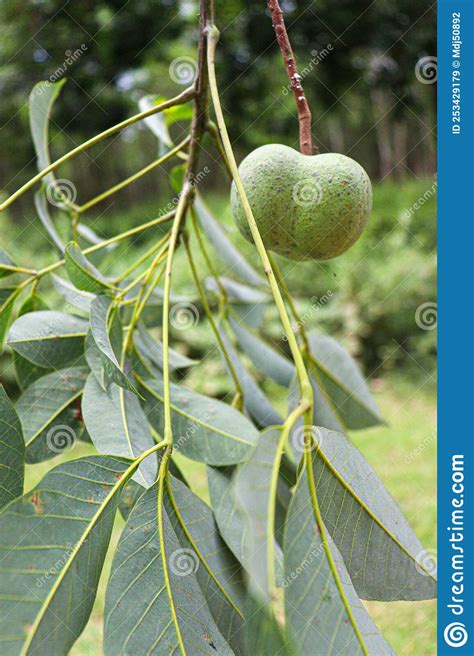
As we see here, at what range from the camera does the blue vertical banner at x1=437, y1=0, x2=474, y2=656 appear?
0.62 meters

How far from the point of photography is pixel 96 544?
45cm

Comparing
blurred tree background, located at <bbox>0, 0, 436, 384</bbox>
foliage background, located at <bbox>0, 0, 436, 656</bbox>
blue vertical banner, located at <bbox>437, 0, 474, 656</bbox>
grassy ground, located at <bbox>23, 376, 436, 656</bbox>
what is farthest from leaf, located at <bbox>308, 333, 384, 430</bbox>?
blurred tree background, located at <bbox>0, 0, 436, 384</bbox>

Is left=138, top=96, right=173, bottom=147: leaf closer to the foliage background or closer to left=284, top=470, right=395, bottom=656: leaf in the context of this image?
left=284, top=470, right=395, bottom=656: leaf

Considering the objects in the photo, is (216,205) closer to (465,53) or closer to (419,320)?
(419,320)

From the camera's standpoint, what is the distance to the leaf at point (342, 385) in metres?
0.80

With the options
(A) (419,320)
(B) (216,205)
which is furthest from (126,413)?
(B) (216,205)

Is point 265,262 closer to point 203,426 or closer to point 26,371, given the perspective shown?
point 203,426

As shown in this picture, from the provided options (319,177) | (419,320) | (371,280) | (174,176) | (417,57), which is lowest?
(319,177)

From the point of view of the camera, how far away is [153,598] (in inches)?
17.4

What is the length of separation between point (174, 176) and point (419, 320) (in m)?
2.39

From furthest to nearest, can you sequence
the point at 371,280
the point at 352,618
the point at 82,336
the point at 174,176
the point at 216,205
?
the point at 216,205, the point at 371,280, the point at 174,176, the point at 82,336, the point at 352,618

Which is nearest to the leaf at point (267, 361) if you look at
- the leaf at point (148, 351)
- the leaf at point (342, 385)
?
the leaf at point (342, 385)

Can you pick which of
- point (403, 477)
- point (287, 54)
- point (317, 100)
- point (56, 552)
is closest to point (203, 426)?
point (56, 552)

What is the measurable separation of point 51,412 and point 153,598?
23 cm
